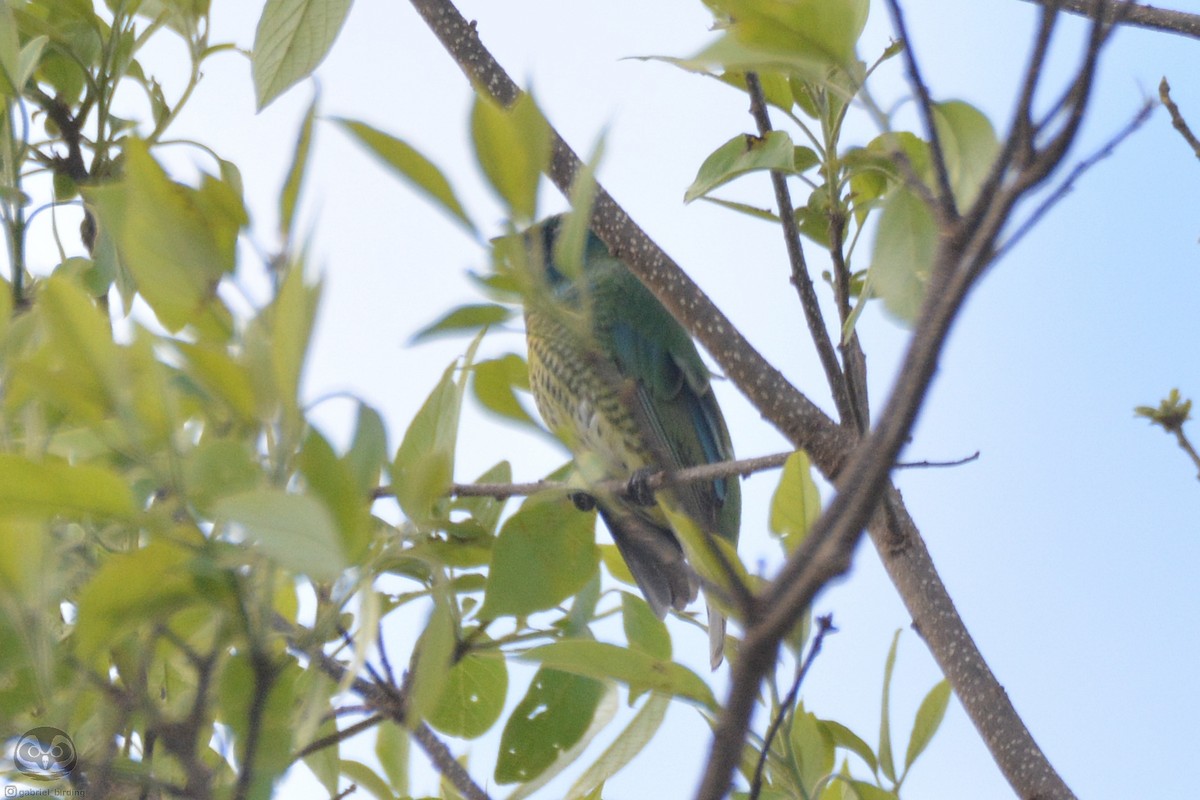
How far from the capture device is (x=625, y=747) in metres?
1.00

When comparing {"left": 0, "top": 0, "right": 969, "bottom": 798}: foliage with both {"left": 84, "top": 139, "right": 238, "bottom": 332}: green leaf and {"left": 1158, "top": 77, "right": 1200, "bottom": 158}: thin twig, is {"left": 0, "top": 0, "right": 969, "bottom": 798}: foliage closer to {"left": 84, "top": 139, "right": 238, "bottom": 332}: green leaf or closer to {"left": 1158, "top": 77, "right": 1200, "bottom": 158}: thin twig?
{"left": 84, "top": 139, "right": 238, "bottom": 332}: green leaf

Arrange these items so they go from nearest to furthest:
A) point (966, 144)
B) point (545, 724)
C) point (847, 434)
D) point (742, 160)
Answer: point (966, 144) < point (545, 724) < point (742, 160) < point (847, 434)

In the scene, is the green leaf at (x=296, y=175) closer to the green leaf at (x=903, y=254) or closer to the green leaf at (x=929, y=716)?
the green leaf at (x=903, y=254)

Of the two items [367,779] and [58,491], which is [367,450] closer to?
[58,491]

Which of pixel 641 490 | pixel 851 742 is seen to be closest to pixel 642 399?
pixel 641 490

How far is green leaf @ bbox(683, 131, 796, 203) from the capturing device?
4.17 ft

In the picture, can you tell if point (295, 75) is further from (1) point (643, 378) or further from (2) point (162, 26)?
(1) point (643, 378)

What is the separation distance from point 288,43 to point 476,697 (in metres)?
0.66

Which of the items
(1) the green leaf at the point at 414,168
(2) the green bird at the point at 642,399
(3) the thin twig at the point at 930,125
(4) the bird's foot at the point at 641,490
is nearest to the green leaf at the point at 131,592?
(1) the green leaf at the point at 414,168

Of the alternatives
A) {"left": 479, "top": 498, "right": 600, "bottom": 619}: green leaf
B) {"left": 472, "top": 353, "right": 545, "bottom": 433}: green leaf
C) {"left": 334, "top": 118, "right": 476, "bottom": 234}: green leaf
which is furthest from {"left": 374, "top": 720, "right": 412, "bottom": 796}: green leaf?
{"left": 334, "top": 118, "right": 476, "bottom": 234}: green leaf

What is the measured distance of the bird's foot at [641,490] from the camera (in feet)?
6.25

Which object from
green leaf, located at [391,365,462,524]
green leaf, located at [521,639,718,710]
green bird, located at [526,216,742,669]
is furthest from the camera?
green bird, located at [526,216,742,669]

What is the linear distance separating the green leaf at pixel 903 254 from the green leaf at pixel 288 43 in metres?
0.58

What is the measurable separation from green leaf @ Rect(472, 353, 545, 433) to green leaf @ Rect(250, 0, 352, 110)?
495 millimetres
